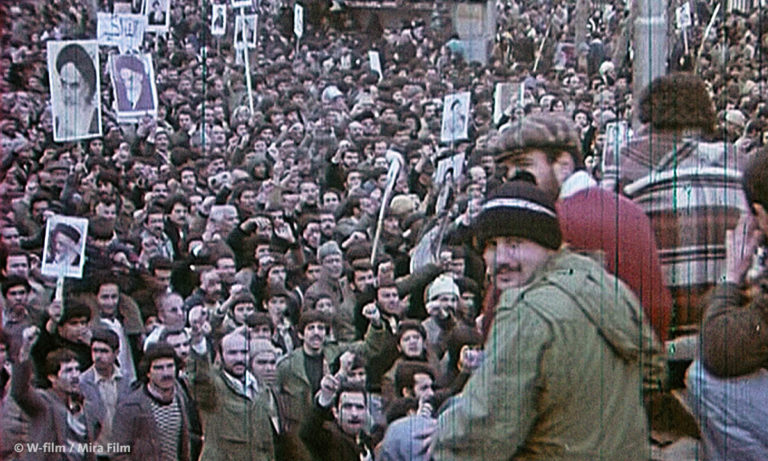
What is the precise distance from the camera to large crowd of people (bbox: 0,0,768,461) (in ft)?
14.6

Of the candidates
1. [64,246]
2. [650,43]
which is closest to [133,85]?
[64,246]

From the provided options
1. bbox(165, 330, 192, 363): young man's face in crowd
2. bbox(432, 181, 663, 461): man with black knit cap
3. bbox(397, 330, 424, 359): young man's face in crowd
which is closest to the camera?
bbox(432, 181, 663, 461): man with black knit cap

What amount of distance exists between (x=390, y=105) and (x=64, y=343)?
1.29 m

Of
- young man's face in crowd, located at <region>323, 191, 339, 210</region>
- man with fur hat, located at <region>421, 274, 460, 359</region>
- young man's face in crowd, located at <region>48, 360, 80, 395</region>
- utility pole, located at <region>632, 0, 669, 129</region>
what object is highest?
Result: utility pole, located at <region>632, 0, 669, 129</region>

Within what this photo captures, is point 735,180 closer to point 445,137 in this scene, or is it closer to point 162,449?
point 445,137

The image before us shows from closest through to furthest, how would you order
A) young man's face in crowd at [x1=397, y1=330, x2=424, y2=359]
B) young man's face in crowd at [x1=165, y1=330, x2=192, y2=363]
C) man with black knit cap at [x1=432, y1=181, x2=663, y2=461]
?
man with black knit cap at [x1=432, y1=181, x2=663, y2=461], young man's face in crowd at [x1=397, y1=330, x2=424, y2=359], young man's face in crowd at [x1=165, y1=330, x2=192, y2=363]

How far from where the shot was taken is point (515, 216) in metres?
4.46

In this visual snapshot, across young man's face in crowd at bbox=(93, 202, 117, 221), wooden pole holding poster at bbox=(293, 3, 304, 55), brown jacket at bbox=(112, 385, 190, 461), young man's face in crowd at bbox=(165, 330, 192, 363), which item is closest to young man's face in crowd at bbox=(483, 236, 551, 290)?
wooden pole holding poster at bbox=(293, 3, 304, 55)

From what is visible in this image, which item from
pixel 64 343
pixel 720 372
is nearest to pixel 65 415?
pixel 64 343

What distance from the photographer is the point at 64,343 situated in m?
4.67

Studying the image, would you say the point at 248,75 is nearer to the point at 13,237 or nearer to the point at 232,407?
the point at 13,237

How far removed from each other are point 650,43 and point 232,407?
1.72 m

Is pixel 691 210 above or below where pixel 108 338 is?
above

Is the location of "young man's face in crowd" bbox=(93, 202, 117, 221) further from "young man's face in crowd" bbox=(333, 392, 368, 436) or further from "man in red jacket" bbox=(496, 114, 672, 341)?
"man in red jacket" bbox=(496, 114, 672, 341)
